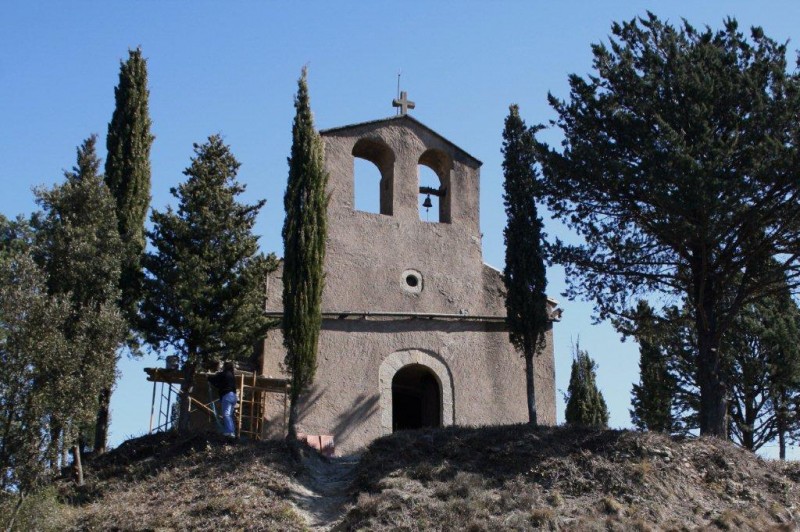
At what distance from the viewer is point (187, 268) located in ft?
67.1

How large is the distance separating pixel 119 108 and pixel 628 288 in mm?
12994

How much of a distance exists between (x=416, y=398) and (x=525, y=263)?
18.3 feet

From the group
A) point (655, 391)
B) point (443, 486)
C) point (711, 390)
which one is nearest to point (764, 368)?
point (655, 391)

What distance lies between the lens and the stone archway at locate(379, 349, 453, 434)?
73.8 ft

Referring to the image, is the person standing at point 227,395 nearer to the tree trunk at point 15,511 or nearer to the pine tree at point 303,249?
the pine tree at point 303,249

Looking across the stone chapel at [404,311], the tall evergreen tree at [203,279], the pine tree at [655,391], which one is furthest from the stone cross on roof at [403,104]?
the pine tree at [655,391]

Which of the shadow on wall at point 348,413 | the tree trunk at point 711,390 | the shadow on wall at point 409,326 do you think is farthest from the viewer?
the shadow on wall at point 409,326

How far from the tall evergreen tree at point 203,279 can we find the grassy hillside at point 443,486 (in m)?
1.99

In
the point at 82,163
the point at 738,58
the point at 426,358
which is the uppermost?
the point at 738,58

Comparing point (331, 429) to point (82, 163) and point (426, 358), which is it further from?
point (82, 163)

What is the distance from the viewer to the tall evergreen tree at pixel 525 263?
21969 mm

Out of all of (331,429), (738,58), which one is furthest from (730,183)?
(331,429)

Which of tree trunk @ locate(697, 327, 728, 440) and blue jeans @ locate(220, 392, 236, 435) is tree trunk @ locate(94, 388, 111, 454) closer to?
blue jeans @ locate(220, 392, 236, 435)

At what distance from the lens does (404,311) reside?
23.5 m
